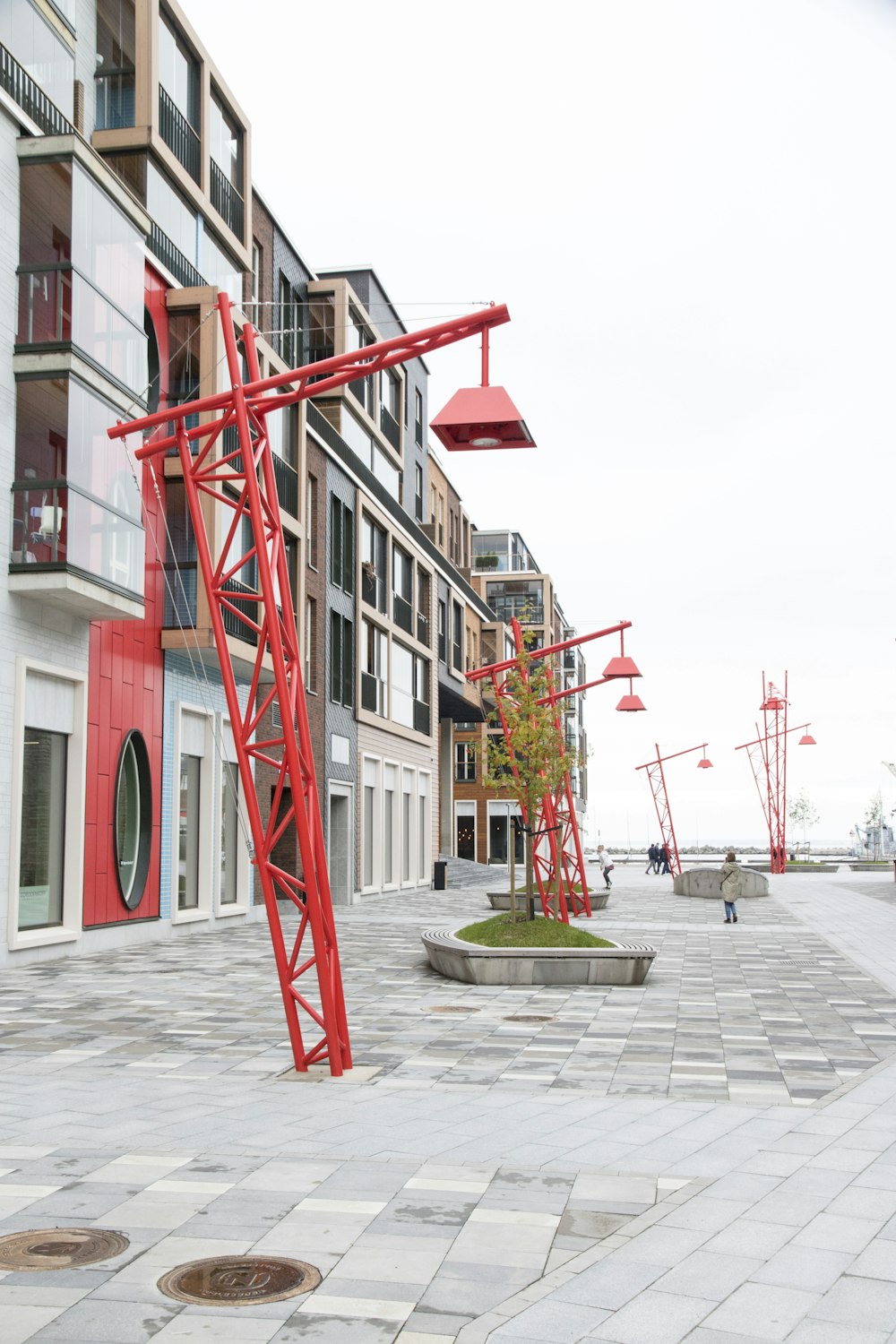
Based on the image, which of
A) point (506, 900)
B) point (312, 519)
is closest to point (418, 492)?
point (312, 519)

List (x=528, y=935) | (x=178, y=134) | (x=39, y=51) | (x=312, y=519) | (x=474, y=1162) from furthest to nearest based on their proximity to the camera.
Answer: (x=312, y=519)
(x=178, y=134)
(x=39, y=51)
(x=528, y=935)
(x=474, y=1162)

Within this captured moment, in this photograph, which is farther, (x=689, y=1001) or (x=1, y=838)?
(x=1, y=838)

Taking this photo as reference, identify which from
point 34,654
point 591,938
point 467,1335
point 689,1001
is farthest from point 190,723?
point 467,1335

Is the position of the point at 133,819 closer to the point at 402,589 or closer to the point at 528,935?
the point at 528,935

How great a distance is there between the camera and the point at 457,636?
176 ft

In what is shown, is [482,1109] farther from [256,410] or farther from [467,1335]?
[256,410]

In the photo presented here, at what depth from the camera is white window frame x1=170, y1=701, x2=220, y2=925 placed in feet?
78.5

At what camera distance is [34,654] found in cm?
1862

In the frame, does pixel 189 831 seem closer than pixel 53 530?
No

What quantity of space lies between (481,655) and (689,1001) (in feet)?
164

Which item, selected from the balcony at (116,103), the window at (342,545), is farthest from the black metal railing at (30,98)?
the window at (342,545)

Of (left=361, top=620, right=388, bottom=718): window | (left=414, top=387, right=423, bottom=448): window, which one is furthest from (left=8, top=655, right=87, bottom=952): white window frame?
(left=414, top=387, right=423, bottom=448): window

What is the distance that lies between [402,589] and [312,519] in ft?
34.7

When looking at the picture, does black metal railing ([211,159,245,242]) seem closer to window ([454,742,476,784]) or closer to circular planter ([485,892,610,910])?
circular planter ([485,892,610,910])
